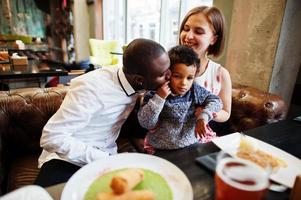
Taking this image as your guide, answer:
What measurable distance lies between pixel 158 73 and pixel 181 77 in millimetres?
149

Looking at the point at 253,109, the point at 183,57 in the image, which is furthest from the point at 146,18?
the point at 183,57

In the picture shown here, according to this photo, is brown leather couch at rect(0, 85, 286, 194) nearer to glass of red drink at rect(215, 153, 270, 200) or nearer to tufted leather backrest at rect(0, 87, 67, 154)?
tufted leather backrest at rect(0, 87, 67, 154)

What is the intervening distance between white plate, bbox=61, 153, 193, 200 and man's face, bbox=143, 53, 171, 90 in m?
0.38

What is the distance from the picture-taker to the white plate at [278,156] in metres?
0.66

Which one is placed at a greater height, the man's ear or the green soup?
the man's ear

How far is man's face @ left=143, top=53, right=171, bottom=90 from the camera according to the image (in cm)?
95

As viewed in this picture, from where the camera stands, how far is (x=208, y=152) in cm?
82

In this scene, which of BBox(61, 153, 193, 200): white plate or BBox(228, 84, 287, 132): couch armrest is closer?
BBox(61, 153, 193, 200): white plate

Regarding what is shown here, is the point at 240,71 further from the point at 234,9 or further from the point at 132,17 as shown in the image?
the point at 132,17

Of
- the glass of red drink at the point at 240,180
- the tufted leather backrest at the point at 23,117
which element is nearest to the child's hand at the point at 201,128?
the glass of red drink at the point at 240,180

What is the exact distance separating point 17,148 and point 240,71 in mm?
2129

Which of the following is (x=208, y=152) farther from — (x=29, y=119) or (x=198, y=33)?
(x=29, y=119)

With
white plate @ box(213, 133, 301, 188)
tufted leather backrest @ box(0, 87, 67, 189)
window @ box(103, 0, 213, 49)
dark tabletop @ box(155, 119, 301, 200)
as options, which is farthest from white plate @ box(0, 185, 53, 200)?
window @ box(103, 0, 213, 49)

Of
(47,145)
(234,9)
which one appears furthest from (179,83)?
(234,9)
